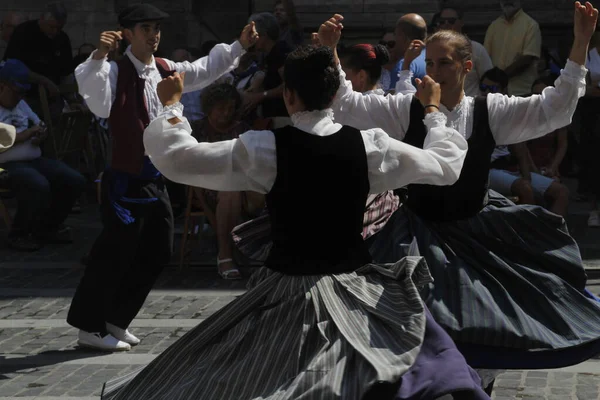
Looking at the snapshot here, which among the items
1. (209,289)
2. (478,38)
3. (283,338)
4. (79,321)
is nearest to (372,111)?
(283,338)

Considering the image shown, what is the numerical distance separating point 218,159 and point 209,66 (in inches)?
Result: 129

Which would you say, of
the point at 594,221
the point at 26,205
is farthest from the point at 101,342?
the point at 594,221

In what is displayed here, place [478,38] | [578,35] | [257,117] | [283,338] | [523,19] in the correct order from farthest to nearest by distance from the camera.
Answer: [478,38], [523,19], [257,117], [578,35], [283,338]

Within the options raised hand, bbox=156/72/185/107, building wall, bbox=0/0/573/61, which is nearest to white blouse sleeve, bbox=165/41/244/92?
raised hand, bbox=156/72/185/107

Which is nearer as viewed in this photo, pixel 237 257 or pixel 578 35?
pixel 578 35

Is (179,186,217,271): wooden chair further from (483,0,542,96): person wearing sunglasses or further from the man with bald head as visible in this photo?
(483,0,542,96): person wearing sunglasses

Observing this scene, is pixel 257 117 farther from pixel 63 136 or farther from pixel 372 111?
pixel 372 111

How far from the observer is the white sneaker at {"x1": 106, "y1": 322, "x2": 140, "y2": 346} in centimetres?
705

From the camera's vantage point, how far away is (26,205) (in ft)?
34.9

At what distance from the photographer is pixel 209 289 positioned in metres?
8.94

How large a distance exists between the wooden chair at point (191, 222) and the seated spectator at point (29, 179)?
132 cm

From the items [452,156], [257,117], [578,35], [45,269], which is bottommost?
[45,269]

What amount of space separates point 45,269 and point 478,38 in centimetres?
679

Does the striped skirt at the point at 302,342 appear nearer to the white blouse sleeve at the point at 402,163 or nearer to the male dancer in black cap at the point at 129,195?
the white blouse sleeve at the point at 402,163
